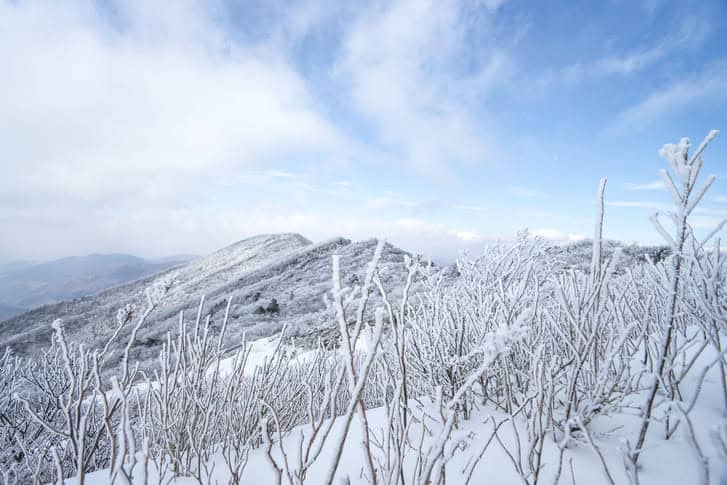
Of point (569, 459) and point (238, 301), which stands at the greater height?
point (569, 459)

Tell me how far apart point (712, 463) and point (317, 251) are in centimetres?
2136

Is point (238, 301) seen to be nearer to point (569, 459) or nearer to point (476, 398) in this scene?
point (476, 398)

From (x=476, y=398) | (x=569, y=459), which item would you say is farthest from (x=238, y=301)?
(x=569, y=459)

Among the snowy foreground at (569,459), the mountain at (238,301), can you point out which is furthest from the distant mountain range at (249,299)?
the snowy foreground at (569,459)

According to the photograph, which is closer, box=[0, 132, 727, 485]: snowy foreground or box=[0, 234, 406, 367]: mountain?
box=[0, 132, 727, 485]: snowy foreground

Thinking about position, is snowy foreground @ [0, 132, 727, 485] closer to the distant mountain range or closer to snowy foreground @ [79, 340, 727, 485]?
snowy foreground @ [79, 340, 727, 485]

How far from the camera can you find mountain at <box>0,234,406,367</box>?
1479 cm

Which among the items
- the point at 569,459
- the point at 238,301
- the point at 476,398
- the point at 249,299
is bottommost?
the point at 238,301

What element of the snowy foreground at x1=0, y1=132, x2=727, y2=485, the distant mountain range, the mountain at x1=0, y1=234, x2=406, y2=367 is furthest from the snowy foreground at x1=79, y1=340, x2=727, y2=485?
the mountain at x1=0, y1=234, x2=406, y2=367

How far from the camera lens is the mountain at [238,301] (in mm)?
14789

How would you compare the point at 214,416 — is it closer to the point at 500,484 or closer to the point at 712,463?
the point at 500,484

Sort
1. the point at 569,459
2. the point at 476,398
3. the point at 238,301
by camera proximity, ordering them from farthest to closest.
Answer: the point at 238,301, the point at 476,398, the point at 569,459

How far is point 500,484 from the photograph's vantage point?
1.76m

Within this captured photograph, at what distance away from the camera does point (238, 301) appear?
17.5 metres
